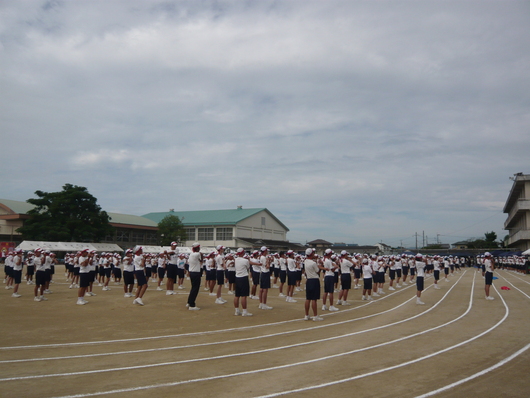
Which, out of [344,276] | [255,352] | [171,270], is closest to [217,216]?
[171,270]

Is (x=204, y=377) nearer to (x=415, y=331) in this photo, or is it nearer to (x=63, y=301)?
(x=415, y=331)

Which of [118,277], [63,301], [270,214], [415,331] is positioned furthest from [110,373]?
[270,214]

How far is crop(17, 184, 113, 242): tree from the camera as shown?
51406 mm

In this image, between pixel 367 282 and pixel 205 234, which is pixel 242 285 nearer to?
pixel 367 282

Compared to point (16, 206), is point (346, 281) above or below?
below

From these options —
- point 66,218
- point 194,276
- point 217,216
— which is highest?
point 217,216

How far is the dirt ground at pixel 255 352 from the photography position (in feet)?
19.0

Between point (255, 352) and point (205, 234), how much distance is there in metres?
71.3

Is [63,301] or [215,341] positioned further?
[63,301]

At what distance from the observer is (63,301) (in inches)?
604

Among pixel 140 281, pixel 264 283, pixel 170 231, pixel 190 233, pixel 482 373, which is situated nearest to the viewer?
pixel 482 373

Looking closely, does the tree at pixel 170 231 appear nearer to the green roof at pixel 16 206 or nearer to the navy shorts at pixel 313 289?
the green roof at pixel 16 206

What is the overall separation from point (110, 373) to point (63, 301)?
10477 mm

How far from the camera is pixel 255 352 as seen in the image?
7.89 m
